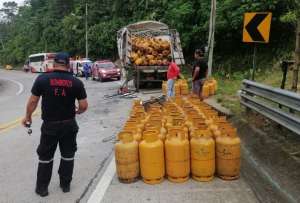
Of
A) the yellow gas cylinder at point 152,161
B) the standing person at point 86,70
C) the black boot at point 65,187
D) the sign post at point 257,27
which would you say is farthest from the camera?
the standing person at point 86,70

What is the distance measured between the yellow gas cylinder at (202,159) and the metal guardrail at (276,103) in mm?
1233

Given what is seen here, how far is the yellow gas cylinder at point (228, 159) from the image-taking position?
257 inches

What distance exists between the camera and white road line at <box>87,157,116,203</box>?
18.8 feet

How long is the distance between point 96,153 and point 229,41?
26070 mm

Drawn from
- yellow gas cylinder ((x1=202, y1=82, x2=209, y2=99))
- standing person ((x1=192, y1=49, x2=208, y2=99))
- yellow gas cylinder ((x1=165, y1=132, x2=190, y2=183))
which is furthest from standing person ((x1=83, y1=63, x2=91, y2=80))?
yellow gas cylinder ((x1=165, y1=132, x2=190, y2=183))

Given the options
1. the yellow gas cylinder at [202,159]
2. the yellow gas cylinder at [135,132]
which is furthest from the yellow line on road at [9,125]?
the yellow gas cylinder at [202,159]

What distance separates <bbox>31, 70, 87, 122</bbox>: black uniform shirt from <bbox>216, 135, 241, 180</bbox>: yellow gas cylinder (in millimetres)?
2181

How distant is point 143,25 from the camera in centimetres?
2541

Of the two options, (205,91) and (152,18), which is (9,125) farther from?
(152,18)

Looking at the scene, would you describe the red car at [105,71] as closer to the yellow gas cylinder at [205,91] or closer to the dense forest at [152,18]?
the dense forest at [152,18]

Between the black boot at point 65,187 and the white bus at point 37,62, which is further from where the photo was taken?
the white bus at point 37,62

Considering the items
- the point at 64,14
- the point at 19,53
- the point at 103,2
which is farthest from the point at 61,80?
the point at 19,53

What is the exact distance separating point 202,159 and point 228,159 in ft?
1.22

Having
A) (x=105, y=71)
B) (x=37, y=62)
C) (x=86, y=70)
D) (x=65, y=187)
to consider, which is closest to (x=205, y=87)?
(x=65, y=187)
